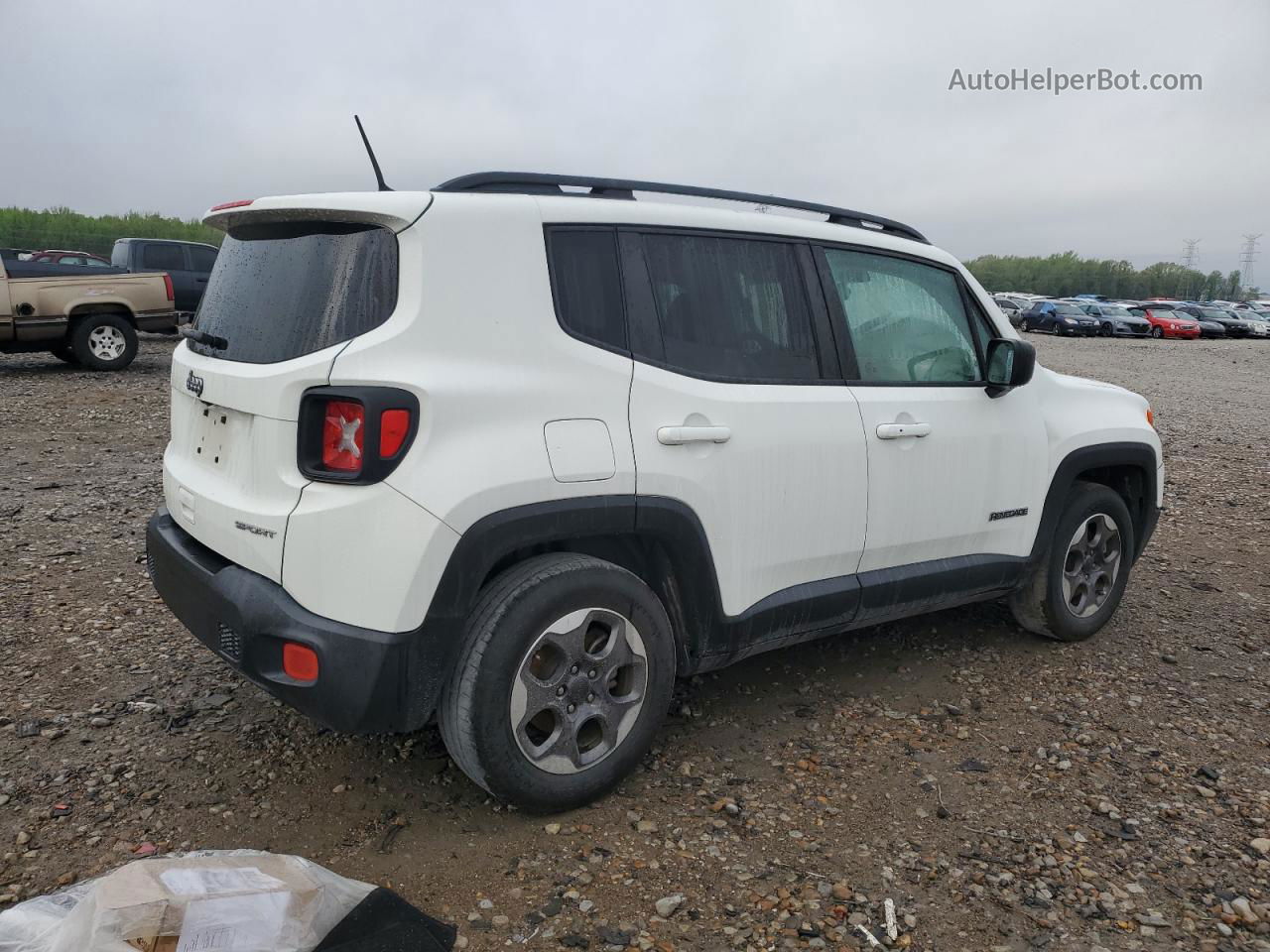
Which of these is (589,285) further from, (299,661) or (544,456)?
(299,661)

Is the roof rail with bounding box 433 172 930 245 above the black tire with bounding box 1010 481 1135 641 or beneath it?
above

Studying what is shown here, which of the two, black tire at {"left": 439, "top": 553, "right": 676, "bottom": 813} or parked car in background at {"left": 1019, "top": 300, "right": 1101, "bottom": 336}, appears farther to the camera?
parked car in background at {"left": 1019, "top": 300, "right": 1101, "bottom": 336}

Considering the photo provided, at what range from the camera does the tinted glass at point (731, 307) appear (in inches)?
130

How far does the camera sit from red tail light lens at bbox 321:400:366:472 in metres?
2.67

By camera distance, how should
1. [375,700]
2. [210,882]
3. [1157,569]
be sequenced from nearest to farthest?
1. [210,882]
2. [375,700]
3. [1157,569]

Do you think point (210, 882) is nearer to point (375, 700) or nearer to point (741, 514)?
point (375, 700)

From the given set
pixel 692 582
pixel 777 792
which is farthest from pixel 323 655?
pixel 777 792

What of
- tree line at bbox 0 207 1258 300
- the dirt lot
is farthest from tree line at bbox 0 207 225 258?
the dirt lot

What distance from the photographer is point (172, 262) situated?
1859 centimetres

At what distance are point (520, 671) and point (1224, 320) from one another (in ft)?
146

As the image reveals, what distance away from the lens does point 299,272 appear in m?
2.98

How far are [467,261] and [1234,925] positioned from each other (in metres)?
2.75

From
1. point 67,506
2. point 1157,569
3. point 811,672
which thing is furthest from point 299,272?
point 1157,569

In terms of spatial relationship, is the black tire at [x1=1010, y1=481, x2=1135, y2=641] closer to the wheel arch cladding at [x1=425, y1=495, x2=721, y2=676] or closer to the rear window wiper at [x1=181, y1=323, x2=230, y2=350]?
the wheel arch cladding at [x1=425, y1=495, x2=721, y2=676]
